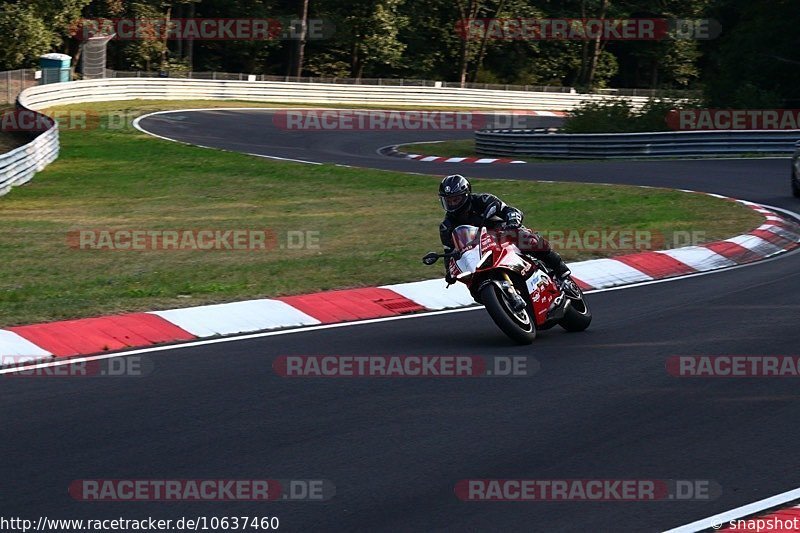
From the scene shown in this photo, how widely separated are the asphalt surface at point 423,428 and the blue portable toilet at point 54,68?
3982 cm

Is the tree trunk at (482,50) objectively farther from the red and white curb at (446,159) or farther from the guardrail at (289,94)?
the red and white curb at (446,159)

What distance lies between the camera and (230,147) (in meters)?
33.1

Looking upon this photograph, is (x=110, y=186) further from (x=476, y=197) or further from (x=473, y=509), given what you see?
(x=473, y=509)

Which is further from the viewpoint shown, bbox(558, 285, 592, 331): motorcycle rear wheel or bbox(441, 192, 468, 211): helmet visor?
bbox(558, 285, 592, 331): motorcycle rear wheel

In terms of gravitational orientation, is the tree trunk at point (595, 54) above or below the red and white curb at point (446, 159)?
above

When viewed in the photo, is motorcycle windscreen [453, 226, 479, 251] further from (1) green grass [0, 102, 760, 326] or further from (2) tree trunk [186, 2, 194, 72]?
(2) tree trunk [186, 2, 194, 72]

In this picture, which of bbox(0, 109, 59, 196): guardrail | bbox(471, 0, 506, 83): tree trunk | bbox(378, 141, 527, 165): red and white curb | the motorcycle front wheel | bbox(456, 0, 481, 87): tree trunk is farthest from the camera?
bbox(471, 0, 506, 83): tree trunk

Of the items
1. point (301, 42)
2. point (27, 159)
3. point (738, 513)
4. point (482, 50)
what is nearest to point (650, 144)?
point (27, 159)

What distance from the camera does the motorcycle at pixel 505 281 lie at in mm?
9234

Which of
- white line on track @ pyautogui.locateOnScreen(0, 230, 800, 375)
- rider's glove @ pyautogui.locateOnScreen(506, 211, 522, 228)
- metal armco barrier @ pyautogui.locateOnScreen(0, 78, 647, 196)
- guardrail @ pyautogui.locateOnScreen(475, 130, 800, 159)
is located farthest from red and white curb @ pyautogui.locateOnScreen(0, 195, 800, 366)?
metal armco barrier @ pyautogui.locateOnScreen(0, 78, 647, 196)

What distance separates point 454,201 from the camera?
31.2 ft

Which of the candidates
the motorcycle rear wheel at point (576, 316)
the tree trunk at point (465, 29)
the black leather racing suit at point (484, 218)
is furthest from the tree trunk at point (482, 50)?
the black leather racing suit at point (484, 218)

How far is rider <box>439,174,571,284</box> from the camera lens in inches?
372

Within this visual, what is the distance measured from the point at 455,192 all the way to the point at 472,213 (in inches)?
13.2
